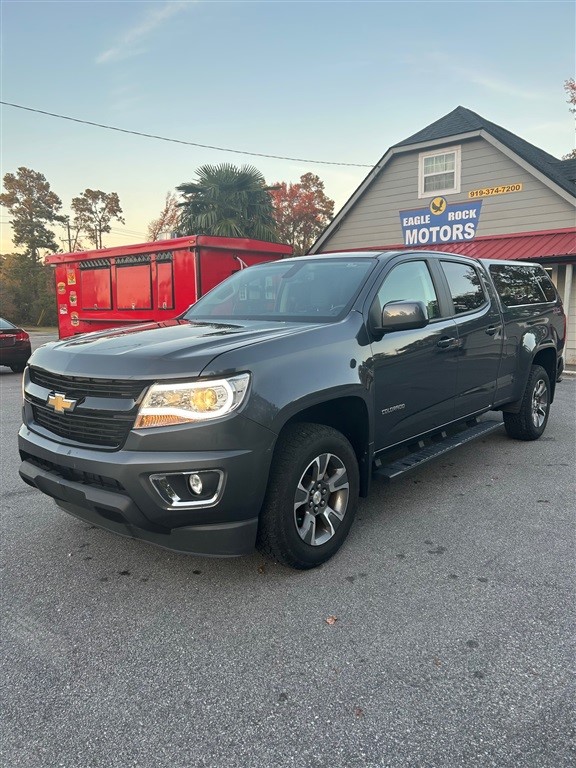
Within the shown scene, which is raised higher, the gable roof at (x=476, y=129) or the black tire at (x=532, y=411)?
the gable roof at (x=476, y=129)

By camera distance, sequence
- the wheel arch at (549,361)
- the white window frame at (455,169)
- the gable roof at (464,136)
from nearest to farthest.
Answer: the wheel arch at (549,361), the gable roof at (464,136), the white window frame at (455,169)

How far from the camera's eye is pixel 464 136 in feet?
45.9

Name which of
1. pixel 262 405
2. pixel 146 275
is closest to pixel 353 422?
pixel 262 405

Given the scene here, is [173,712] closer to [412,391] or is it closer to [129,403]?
[129,403]

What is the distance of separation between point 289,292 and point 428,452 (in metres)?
1.58

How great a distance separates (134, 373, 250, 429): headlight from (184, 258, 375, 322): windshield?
3.58 feet

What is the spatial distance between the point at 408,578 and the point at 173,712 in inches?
59.2

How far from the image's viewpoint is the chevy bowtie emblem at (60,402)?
297 centimetres

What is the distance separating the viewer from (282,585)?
3084mm

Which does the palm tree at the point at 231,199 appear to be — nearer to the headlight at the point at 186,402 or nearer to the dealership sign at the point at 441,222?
the dealership sign at the point at 441,222

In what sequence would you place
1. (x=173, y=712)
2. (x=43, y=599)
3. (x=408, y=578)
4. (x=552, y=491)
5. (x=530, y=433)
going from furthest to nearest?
(x=530, y=433) < (x=552, y=491) < (x=408, y=578) < (x=43, y=599) < (x=173, y=712)

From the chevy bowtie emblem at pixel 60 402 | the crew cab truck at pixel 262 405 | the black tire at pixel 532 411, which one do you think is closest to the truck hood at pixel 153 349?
the crew cab truck at pixel 262 405

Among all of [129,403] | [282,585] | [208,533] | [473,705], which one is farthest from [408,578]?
[129,403]

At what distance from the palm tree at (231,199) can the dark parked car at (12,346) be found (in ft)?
Answer: 43.0
